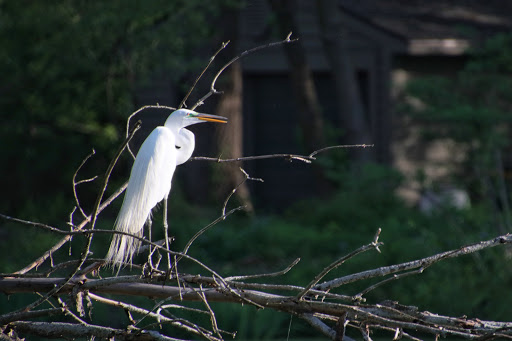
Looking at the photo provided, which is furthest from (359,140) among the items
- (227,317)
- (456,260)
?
(227,317)

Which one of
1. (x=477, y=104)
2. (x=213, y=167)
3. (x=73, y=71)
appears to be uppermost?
(x=73, y=71)

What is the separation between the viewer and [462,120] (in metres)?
6.38

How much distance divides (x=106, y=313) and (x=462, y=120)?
360 cm

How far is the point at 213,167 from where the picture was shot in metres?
8.61

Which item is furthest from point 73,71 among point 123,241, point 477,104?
point 123,241

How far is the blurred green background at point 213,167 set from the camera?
523cm

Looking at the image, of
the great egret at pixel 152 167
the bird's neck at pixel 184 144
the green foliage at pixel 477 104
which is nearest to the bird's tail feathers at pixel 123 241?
the great egret at pixel 152 167

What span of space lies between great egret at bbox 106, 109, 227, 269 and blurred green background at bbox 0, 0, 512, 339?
2.31 meters

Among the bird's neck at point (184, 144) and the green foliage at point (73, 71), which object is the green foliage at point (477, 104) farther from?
the bird's neck at point (184, 144)

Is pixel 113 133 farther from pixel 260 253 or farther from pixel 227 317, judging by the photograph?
pixel 227 317

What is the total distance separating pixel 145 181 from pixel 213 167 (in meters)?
6.39

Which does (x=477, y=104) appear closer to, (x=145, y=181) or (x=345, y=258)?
(x=145, y=181)

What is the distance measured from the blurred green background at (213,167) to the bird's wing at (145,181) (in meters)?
2.30

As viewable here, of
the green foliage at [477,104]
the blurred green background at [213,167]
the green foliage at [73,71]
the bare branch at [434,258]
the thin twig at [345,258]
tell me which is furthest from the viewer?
the green foliage at [73,71]
